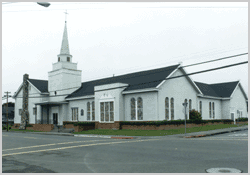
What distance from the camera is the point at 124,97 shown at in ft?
106

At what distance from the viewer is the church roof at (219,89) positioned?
137 ft

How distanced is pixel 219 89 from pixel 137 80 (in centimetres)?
1842

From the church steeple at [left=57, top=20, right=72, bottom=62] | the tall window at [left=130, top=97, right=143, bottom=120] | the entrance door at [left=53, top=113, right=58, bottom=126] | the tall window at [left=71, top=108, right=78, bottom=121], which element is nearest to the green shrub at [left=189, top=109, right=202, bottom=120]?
the tall window at [left=130, top=97, right=143, bottom=120]

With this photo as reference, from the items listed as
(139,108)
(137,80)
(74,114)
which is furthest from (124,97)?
(74,114)

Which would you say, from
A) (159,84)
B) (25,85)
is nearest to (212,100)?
(159,84)

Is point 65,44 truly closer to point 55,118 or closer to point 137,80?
point 55,118

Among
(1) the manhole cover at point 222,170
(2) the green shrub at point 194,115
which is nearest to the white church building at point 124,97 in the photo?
(2) the green shrub at point 194,115

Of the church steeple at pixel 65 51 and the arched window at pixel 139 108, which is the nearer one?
the arched window at pixel 139 108

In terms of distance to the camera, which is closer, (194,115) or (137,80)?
(194,115)

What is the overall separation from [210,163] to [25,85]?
39728 mm

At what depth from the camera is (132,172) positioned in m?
7.76

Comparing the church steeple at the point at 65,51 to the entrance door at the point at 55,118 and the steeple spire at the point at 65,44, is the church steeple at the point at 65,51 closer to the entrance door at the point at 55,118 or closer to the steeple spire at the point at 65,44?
the steeple spire at the point at 65,44

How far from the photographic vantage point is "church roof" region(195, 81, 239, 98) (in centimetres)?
4161

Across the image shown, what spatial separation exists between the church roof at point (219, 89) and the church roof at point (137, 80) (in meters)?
10.3
